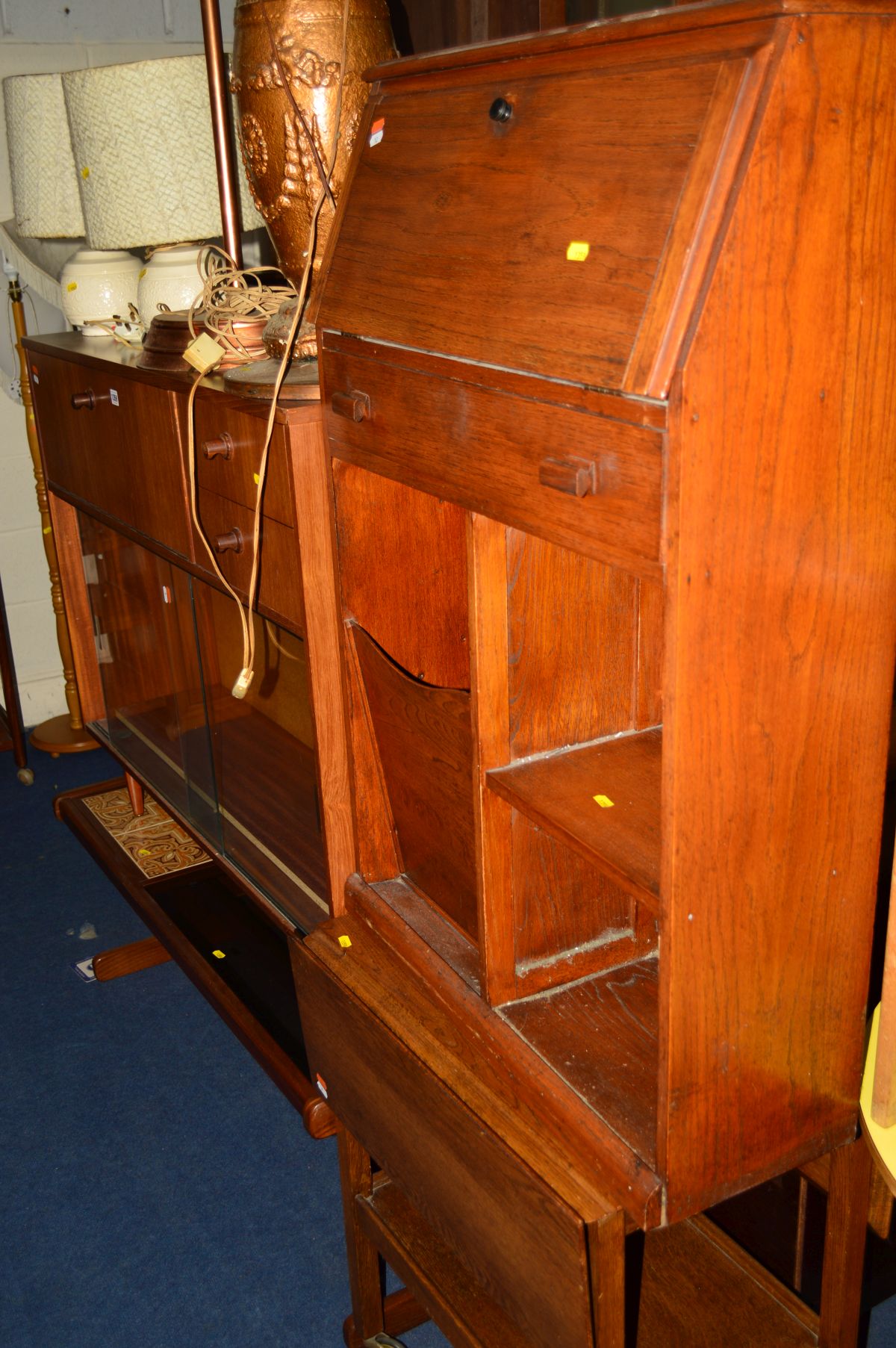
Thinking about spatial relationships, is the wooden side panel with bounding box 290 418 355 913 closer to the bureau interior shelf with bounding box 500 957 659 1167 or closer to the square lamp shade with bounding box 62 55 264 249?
the bureau interior shelf with bounding box 500 957 659 1167

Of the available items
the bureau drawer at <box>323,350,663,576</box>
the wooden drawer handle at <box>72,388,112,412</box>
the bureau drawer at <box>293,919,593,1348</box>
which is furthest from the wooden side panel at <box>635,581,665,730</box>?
the wooden drawer handle at <box>72,388,112,412</box>

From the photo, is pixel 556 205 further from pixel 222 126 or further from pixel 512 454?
pixel 222 126

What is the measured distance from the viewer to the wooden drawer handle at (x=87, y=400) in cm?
202

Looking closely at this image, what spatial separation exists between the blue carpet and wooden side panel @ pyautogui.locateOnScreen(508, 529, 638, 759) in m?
0.95

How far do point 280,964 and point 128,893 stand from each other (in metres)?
0.40

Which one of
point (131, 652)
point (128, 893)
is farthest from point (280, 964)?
point (131, 652)

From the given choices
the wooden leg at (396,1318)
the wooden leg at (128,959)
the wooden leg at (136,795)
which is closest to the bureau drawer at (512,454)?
the wooden leg at (396,1318)

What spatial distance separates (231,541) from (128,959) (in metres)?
1.15

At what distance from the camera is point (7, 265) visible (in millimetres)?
2912

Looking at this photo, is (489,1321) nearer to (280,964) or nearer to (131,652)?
(280,964)

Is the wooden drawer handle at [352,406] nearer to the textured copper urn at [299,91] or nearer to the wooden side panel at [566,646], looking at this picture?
the wooden side panel at [566,646]

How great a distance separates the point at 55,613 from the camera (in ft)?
10.7

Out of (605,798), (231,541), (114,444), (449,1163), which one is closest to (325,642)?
(231,541)

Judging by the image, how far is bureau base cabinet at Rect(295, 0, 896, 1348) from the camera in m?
0.78
